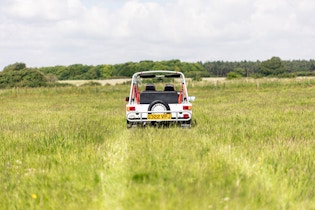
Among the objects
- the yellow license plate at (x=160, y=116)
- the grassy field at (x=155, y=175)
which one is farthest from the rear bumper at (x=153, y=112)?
the grassy field at (x=155, y=175)

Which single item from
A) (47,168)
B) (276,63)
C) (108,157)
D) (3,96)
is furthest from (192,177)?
(276,63)

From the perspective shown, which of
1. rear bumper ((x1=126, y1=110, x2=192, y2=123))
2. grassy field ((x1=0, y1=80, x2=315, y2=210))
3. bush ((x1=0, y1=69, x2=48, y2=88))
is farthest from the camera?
bush ((x1=0, y1=69, x2=48, y2=88))

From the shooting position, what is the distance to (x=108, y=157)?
5750 millimetres

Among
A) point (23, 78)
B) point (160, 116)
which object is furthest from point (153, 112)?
point (23, 78)

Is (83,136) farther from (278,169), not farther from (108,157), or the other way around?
(278,169)

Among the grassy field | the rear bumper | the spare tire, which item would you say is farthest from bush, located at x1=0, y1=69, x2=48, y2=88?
the grassy field

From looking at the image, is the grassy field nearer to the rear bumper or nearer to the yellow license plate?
the rear bumper

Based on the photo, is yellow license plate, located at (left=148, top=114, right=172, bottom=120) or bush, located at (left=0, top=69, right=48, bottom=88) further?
bush, located at (left=0, top=69, right=48, bottom=88)

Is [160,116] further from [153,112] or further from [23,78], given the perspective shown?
[23,78]

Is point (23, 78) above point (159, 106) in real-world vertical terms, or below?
above

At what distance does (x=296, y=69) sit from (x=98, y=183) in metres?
168

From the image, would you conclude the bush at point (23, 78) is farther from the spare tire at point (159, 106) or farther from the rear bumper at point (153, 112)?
the spare tire at point (159, 106)

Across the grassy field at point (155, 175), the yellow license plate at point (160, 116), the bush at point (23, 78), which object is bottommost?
the grassy field at point (155, 175)

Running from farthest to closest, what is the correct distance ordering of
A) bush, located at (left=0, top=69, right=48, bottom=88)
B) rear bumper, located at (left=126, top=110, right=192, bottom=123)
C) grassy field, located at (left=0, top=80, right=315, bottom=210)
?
bush, located at (left=0, top=69, right=48, bottom=88)
rear bumper, located at (left=126, top=110, right=192, bottom=123)
grassy field, located at (left=0, top=80, right=315, bottom=210)
